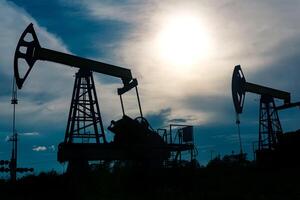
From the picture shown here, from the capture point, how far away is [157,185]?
15914mm

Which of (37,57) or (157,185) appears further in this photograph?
(37,57)

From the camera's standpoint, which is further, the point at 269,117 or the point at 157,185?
the point at 269,117

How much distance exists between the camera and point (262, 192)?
13938 millimetres

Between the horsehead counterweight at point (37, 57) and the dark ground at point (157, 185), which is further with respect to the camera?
the horsehead counterweight at point (37, 57)

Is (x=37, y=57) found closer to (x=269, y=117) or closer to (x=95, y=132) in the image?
(x=95, y=132)

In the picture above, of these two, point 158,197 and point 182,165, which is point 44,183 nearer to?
point 158,197

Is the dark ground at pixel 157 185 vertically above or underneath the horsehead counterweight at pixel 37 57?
underneath

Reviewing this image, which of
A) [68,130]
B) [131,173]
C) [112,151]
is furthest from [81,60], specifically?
[131,173]

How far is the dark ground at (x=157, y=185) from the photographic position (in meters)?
13.1

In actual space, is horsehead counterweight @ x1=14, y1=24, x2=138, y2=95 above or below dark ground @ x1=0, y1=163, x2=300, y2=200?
above


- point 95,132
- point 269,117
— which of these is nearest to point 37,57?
point 95,132

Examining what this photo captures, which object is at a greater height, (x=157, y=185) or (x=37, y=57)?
(x=37, y=57)

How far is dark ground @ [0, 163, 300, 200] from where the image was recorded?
13141mm

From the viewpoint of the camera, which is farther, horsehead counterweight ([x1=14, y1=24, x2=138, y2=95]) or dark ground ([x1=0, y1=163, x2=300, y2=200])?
horsehead counterweight ([x1=14, y1=24, x2=138, y2=95])
